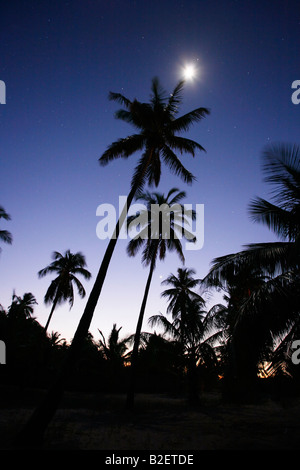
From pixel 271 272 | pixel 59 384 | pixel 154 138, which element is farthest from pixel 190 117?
pixel 59 384

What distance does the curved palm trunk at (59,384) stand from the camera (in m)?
5.82

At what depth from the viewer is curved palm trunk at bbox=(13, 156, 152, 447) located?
19.1 feet

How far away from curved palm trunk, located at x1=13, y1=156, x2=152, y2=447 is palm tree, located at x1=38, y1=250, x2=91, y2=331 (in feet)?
60.5

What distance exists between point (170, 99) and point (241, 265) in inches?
363

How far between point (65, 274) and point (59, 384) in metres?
20.2

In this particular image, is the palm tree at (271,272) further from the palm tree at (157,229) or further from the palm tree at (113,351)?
the palm tree at (113,351)

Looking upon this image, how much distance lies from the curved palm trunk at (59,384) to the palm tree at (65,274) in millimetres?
18451

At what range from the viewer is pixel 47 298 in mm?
25234

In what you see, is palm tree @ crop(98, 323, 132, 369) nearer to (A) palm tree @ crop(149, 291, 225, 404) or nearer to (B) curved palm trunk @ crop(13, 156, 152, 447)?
(A) palm tree @ crop(149, 291, 225, 404)

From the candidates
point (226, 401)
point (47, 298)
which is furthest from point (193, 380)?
point (47, 298)

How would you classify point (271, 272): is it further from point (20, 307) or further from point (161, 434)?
point (20, 307)

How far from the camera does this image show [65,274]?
1001 inches

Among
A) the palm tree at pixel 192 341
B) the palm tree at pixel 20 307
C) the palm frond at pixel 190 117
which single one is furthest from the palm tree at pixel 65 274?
the palm frond at pixel 190 117
